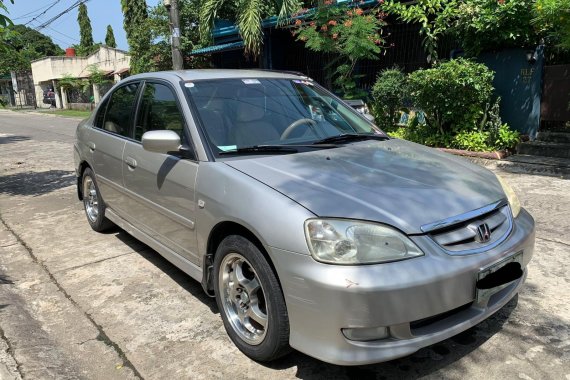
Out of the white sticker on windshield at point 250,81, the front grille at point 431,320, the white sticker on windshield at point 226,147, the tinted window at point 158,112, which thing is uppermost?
the white sticker on windshield at point 250,81

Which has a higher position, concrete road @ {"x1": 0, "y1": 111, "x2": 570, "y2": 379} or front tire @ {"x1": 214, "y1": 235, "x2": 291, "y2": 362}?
front tire @ {"x1": 214, "y1": 235, "x2": 291, "y2": 362}

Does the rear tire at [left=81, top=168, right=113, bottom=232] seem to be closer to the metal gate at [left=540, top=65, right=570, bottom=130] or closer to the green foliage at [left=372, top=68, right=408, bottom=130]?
the green foliage at [left=372, top=68, right=408, bottom=130]

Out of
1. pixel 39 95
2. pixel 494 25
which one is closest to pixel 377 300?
pixel 494 25

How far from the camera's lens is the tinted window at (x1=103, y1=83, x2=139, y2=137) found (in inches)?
168

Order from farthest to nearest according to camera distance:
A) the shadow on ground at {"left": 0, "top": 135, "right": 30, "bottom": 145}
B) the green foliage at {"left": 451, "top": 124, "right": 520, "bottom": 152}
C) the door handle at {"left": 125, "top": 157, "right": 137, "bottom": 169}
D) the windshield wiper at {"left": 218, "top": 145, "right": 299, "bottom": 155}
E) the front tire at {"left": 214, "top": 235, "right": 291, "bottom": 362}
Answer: the shadow on ground at {"left": 0, "top": 135, "right": 30, "bottom": 145}, the green foliage at {"left": 451, "top": 124, "right": 520, "bottom": 152}, the door handle at {"left": 125, "top": 157, "right": 137, "bottom": 169}, the windshield wiper at {"left": 218, "top": 145, "right": 299, "bottom": 155}, the front tire at {"left": 214, "top": 235, "right": 291, "bottom": 362}

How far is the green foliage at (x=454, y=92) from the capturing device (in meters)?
8.26

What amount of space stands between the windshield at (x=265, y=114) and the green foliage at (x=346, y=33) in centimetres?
670

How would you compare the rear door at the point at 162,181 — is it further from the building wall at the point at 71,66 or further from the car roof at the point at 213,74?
the building wall at the point at 71,66

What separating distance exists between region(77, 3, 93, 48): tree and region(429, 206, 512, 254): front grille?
66.1 m

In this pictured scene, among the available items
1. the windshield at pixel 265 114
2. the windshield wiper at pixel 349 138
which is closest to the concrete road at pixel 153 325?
the windshield at pixel 265 114

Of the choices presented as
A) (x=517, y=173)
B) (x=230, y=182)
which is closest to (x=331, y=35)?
(x=517, y=173)

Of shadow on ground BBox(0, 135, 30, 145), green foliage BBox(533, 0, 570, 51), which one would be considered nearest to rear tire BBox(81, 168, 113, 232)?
green foliage BBox(533, 0, 570, 51)

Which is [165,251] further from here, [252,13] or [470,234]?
[252,13]

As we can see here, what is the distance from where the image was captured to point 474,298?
7.93 feet
